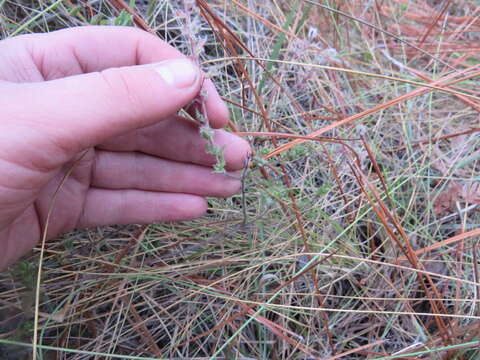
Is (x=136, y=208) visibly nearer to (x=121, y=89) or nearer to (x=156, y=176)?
(x=156, y=176)

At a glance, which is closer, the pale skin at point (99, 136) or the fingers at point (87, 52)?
the pale skin at point (99, 136)

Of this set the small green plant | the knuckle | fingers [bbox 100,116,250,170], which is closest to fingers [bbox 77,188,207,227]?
fingers [bbox 100,116,250,170]

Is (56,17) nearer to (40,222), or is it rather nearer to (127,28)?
(127,28)

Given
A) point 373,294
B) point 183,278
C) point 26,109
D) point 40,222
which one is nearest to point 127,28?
point 26,109

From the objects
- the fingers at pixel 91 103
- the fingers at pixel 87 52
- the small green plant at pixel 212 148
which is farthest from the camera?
the fingers at pixel 87 52

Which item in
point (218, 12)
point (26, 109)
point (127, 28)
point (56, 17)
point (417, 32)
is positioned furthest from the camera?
→ point (417, 32)

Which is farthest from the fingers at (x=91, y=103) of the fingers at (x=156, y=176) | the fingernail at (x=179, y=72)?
the fingers at (x=156, y=176)

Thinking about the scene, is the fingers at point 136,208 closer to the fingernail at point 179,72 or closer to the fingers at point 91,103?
the fingers at point 91,103

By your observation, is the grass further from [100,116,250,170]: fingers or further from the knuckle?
the knuckle
